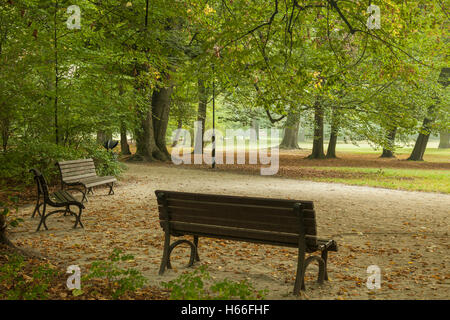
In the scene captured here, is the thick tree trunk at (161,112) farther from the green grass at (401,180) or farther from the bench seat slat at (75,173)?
the bench seat slat at (75,173)

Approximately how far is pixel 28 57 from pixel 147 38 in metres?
3.00

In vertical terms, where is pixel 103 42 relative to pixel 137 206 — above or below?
above

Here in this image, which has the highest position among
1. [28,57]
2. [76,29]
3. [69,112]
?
[76,29]

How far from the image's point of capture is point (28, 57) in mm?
8867

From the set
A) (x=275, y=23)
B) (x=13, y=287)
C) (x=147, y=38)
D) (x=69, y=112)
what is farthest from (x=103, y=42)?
(x=13, y=287)

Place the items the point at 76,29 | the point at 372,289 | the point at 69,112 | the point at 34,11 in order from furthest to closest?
the point at 69,112, the point at 76,29, the point at 34,11, the point at 372,289

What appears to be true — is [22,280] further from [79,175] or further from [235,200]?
[79,175]

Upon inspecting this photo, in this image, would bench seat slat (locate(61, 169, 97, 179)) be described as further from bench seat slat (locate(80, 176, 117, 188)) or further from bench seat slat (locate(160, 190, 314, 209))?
bench seat slat (locate(160, 190, 314, 209))

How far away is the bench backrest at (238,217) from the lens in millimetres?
4180

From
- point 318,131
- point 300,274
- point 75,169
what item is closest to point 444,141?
point 318,131

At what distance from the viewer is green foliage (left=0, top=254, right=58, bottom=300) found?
12.3 feet

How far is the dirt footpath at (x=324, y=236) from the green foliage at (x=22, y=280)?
0.59 m

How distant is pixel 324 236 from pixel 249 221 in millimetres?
2854
